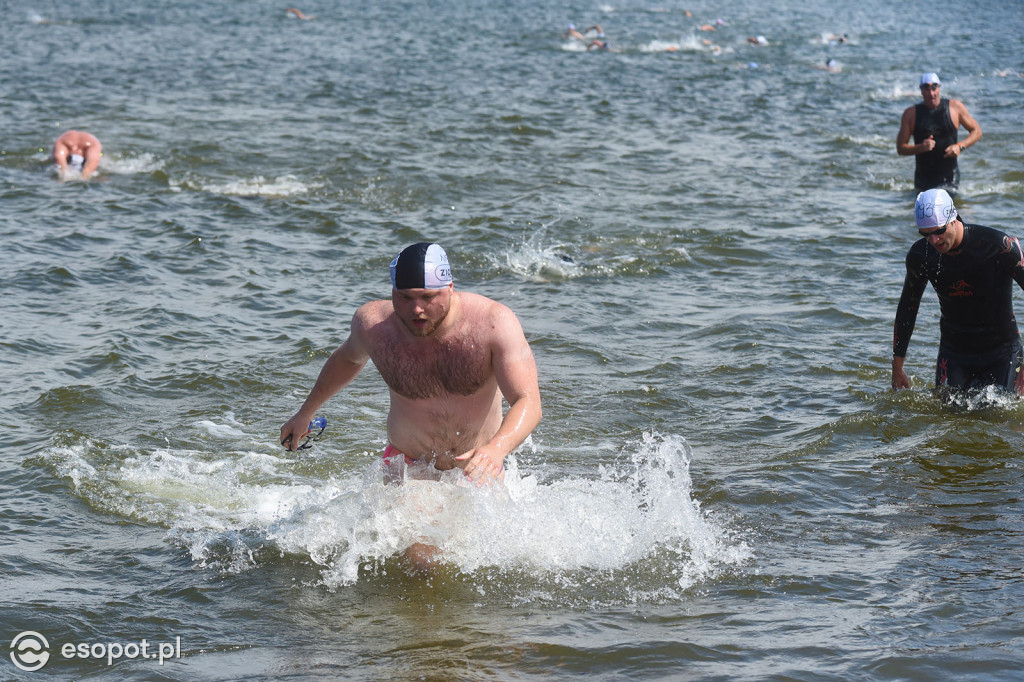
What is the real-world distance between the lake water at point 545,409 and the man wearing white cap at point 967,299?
9.8 inches

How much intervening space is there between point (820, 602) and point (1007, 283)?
10.9 feet

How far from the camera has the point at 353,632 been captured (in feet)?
18.0

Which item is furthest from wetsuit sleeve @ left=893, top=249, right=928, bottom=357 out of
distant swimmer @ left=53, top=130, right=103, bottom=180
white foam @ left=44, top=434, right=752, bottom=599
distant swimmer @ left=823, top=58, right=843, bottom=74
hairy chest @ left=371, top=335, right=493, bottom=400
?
distant swimmer @ left=823, top=58, right=843, bottom=74

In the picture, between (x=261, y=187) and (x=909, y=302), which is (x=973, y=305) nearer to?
(x=909, y=302)

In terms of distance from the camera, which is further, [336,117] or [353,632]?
[336,117]

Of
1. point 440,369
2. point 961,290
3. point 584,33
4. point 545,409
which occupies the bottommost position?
point 545,409

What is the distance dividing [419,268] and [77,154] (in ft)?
42.4

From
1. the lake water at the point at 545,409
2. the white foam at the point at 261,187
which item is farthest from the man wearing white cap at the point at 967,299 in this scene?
the white foam at the point at 261,187

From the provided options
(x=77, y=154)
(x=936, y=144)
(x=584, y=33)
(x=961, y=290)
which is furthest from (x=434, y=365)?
(x=584, y=33)

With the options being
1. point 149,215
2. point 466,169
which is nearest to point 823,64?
point 466,169

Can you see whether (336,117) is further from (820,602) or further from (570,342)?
(820,602)

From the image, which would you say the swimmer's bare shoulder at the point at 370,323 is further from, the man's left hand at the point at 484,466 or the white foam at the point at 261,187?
the white foam at the point at 261,187

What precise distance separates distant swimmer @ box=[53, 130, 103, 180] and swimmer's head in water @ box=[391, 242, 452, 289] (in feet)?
41.2

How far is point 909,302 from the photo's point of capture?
8.10 meters
